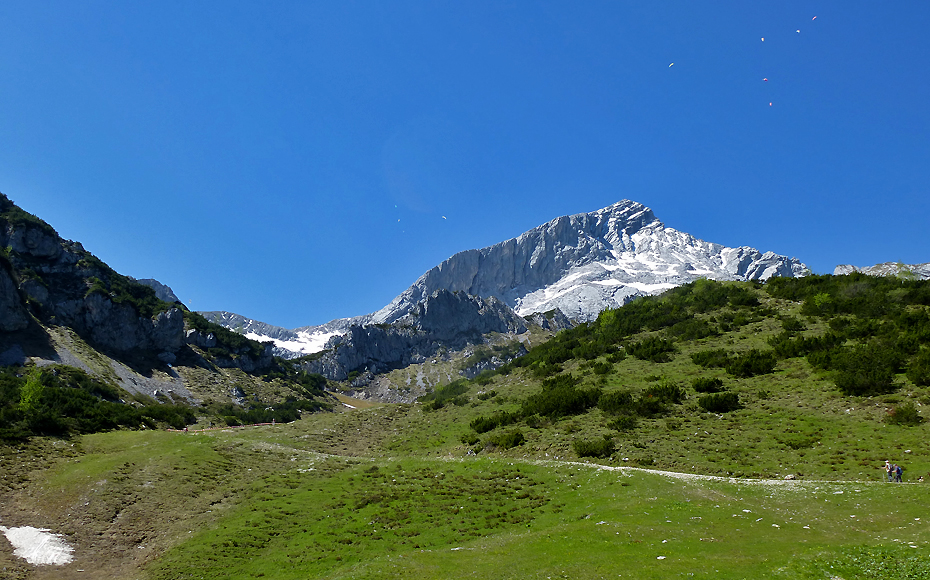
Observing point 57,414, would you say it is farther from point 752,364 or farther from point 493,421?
point 752,364

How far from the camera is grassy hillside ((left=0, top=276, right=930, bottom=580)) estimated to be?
17484 mm

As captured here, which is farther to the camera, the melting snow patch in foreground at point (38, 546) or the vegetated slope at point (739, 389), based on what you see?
the vegetated slope at point (739, 389)

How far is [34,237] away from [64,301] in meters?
25.0

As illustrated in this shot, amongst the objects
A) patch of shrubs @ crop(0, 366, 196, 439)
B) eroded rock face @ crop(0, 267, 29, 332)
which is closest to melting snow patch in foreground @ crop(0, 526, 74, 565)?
patch of shrubs @ crop(0, 366, 196, 439)

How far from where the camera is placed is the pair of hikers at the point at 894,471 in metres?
24.2

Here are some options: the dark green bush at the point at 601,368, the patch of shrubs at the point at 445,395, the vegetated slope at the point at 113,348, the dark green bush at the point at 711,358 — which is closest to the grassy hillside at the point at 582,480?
the dark green bush at the point at 711,358

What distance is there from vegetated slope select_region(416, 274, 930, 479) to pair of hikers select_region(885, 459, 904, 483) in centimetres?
92

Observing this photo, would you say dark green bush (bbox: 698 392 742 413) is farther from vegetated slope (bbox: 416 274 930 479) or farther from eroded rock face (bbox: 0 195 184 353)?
eroded rock face (bbox: 0 195 184 353)

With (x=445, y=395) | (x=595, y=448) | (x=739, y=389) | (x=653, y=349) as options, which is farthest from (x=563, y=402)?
(x=445, y=395)

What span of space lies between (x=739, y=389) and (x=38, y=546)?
5674 cm

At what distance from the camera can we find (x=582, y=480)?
28.7 meters

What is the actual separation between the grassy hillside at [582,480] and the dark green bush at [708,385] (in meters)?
0.12

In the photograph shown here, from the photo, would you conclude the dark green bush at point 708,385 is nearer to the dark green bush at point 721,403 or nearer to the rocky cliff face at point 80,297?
the dark green bush at point 721,403

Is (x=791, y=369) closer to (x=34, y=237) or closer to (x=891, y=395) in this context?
(x=891, y=395)
